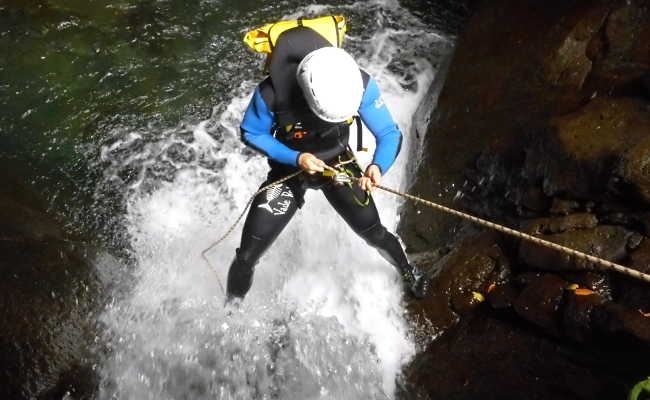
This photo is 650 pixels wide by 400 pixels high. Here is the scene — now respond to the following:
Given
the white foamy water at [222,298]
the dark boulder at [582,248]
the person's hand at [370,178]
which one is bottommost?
the white foamy water at [222,298]

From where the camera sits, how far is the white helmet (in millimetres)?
2979

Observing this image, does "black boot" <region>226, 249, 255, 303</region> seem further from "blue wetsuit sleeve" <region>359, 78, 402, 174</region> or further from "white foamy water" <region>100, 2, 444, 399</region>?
"blue wetsuit sleeve" <region>359, 78, 402, 174</region>

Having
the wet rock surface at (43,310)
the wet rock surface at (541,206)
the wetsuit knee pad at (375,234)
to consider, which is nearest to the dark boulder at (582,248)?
the wet rock surface at (541,206)

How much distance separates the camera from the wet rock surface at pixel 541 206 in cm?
333

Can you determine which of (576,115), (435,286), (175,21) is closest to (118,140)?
(175,21)

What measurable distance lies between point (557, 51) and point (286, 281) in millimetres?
3446

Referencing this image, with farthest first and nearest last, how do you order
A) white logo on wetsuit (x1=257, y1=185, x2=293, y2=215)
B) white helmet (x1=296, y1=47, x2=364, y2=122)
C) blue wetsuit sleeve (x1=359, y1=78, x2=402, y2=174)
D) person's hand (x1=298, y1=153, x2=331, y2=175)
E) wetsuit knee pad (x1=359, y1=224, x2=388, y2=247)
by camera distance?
wetsuit knee pad (x1=359, y1=224, x2=388, y2=247) → white logo on wetsuit (x1=257, y1=185, x2=293, y2=215) → blue wetsuit sleeve (x1=359, y1=78, x2=402, y2=174) → person's hand (x1=298, y1=153, x2=331, y2=175) → white helmet (x1=296, y1=47, x2=364, y2=122)

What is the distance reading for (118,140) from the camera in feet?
20.4

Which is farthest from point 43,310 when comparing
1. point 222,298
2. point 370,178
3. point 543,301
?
point 543,301

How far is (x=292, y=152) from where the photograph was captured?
3.44m

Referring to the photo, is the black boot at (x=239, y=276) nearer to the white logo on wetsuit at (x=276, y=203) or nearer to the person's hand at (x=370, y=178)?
the white logo on wetsuit at (x=276, y=203)

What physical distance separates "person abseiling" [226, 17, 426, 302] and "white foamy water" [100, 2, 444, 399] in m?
0.68

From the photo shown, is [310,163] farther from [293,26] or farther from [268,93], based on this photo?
[293,26]

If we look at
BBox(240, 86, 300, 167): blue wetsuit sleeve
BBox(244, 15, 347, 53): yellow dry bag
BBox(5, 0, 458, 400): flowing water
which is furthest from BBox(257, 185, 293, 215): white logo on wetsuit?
BBox(244, 15, 347, 53): yellow dry bag
